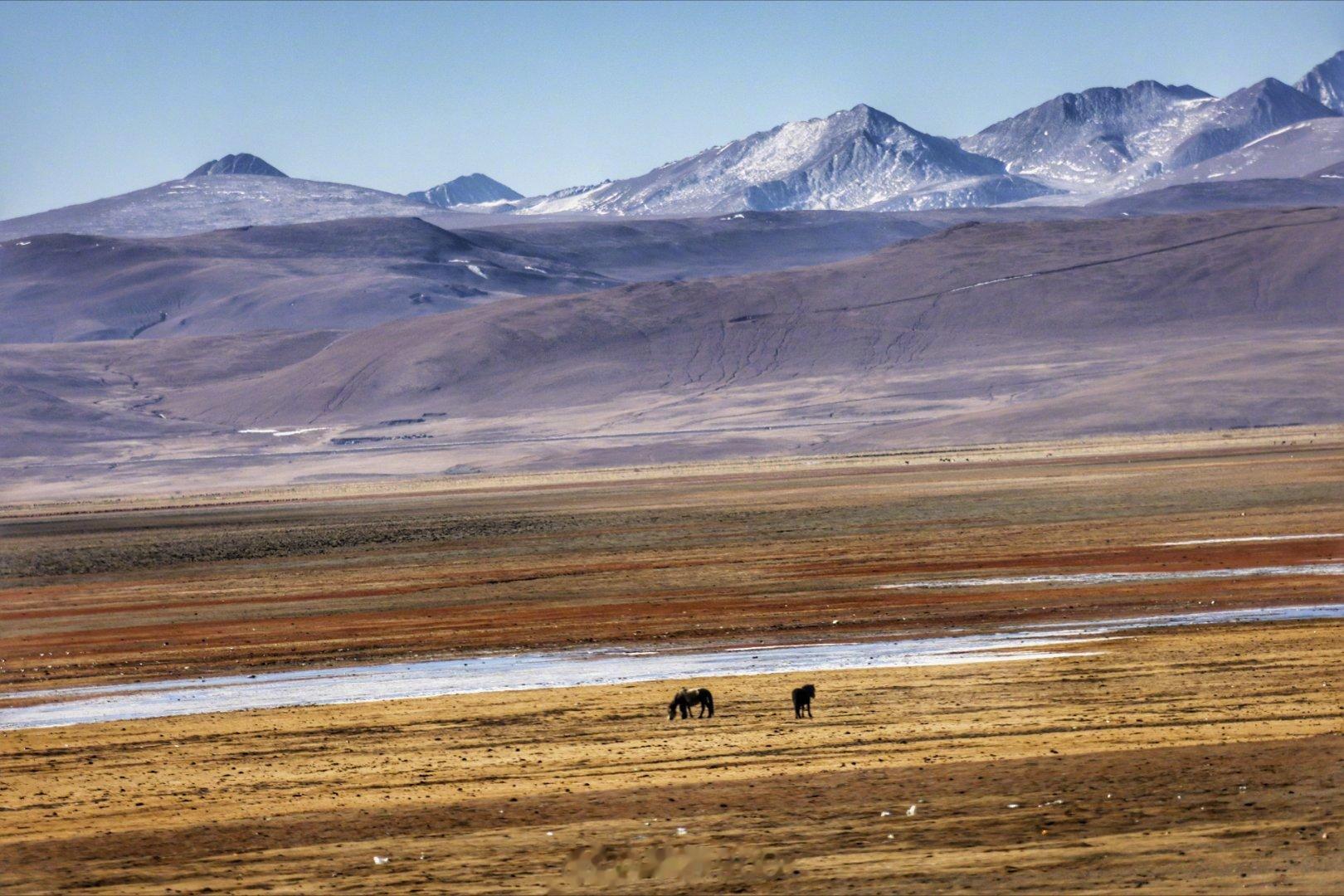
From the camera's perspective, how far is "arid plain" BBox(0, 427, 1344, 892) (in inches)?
431

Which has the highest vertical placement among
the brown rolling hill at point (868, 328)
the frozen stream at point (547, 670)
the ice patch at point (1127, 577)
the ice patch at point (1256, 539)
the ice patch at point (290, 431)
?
the brown rolling hill at point (868, 328)

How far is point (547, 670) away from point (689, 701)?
466cm

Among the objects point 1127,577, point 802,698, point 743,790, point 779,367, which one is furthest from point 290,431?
point 743,790

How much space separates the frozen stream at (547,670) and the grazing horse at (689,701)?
265 cm

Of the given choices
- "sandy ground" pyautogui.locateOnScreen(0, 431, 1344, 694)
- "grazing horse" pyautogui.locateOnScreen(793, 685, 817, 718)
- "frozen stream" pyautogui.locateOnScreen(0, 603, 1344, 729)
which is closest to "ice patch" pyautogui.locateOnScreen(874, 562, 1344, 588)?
"sandy ground" pyautogui.locateOnScreen(0, 431, 1344, 694)

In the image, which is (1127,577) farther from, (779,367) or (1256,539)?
(779,367)

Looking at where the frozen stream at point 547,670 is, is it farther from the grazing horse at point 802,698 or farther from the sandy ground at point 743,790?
the grazing horse at point 802,698

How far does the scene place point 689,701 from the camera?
15.6m

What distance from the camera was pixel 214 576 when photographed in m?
37.5

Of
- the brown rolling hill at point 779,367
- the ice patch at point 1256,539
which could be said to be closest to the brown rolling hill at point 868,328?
the brown rolling hill at point 779,367

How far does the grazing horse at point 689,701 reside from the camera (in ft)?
51.3

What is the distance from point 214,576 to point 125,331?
15864 centimetres

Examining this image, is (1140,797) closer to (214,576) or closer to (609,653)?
(609,653)

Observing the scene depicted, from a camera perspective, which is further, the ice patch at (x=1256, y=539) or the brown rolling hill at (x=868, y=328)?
the brown rolling hill at (x=868, y=328)
